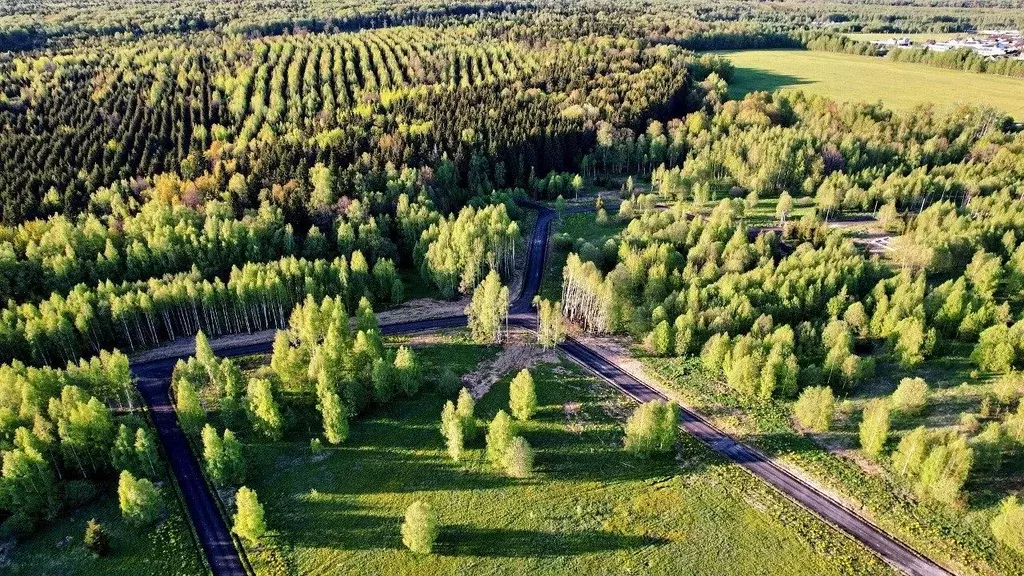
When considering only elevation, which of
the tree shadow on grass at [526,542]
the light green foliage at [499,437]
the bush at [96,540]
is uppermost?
the light green foliage at [499,437]

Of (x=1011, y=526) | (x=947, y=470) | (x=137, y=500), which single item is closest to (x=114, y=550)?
(x=137, y=500)

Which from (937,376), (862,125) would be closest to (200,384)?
(937,376)

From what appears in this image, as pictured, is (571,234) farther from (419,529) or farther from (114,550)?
(114,550)

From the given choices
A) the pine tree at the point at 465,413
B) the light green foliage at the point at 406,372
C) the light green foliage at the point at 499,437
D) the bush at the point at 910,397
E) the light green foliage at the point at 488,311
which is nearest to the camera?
the light green foliage at the point at 499,437

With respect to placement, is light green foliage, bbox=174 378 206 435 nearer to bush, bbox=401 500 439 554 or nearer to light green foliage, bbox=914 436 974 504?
bush, bbox=401 500 439 554

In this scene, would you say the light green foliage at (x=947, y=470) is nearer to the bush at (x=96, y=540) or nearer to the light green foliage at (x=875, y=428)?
the light green foliage at (x=875, y=428)

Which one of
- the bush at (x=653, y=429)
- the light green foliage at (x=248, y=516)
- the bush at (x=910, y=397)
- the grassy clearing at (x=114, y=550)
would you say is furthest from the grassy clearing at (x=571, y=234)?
the grassy clearing at (x=114, y=550)
